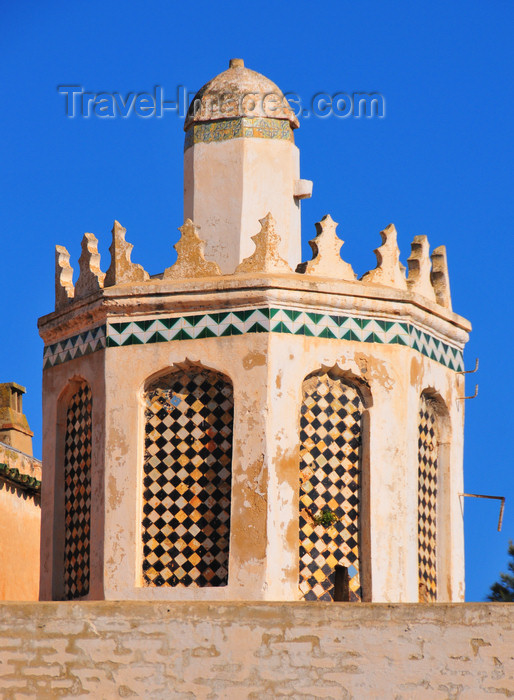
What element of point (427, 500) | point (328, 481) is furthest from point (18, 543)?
point (328, 481)

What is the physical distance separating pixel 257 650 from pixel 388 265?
4.55m

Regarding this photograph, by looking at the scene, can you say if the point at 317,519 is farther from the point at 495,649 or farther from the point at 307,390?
the point at 495,649

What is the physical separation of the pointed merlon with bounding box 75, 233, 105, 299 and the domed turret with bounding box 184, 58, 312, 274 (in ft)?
3.43

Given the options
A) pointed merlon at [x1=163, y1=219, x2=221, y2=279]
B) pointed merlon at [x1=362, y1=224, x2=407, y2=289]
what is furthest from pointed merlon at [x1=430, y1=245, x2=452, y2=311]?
pointed merlon at [x1=163, y1=219, x2=221, y2=279]

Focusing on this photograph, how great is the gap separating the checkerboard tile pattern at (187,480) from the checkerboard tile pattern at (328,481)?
2.25 ft

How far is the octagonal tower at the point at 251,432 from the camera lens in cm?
1400

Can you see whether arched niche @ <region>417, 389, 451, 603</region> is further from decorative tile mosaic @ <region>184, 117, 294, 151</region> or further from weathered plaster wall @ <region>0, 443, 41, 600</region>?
weathered plaster wall @ <region>0, 443, 41, 600</region>

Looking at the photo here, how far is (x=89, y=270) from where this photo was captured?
15.3 meters

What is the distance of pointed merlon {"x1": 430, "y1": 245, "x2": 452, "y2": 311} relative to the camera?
51.2ft

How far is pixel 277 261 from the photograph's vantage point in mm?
14531

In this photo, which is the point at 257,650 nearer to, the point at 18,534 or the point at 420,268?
the point at 420,268

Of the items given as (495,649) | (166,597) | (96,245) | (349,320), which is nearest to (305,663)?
(495,649)

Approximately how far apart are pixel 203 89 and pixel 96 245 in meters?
1.93


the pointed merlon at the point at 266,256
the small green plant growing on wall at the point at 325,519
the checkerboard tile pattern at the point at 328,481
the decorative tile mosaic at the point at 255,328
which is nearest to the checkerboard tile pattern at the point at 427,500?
the decorative tile mosaic at the point at 255,328
